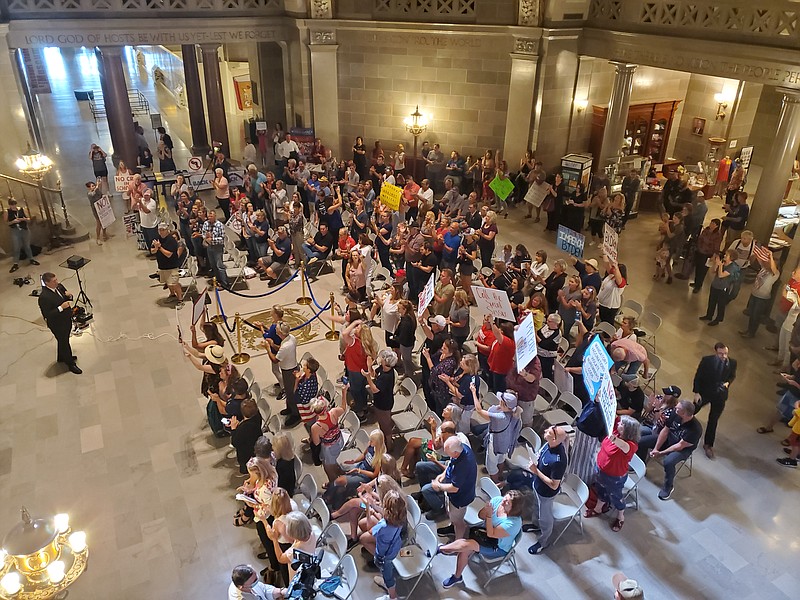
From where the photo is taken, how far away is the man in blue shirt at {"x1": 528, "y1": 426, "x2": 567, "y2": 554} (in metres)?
7.00

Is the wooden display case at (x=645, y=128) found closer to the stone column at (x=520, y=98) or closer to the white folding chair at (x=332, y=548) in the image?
the stone column at (x=520, y=98)

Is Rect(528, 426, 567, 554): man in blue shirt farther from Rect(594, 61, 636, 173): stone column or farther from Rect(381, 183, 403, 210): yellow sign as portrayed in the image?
Rect(594, 61, 636, 173): stone column

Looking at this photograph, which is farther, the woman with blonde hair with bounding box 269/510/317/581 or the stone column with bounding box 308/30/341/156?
the stone column with bounding box 308/30/341/156

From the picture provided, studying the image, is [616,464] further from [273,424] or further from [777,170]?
[777,170]

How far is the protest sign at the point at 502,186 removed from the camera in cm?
1645

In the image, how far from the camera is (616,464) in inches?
292

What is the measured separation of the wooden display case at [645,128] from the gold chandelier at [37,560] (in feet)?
57.5

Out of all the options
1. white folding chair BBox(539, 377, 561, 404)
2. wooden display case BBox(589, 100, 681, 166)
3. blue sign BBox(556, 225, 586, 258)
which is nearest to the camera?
white folding chair BBox(539, 377, 561, 404)

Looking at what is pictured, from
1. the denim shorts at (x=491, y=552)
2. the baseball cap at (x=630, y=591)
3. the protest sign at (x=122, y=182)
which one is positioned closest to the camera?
the baseball cap at (x=630, y=591)

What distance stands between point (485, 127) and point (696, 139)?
7245 millimetres

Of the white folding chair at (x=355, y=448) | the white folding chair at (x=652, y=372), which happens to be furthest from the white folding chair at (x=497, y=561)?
the white folding chair at (x=652, y=372)

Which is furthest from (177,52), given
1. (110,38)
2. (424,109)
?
(424,109)

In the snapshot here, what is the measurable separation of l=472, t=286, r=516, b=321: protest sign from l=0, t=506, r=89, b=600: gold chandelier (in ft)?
19.6

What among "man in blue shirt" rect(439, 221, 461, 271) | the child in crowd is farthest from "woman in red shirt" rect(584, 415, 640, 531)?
the child in crowd
